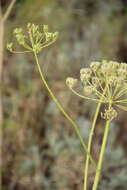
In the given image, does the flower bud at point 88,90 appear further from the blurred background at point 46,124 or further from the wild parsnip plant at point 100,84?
the blurred background at point 46,124

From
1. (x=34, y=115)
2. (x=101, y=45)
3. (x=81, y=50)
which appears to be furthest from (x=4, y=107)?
(x=101, y=45)

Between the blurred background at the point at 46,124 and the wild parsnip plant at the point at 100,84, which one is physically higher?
the wild parsnip plant at the point at 100,84

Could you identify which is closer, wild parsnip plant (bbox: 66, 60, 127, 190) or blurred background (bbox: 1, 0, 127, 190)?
wild parsnip plant (bbox: 66, 60, 127, 190)

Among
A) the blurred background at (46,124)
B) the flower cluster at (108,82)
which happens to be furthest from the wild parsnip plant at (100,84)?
the blurred background at (46,124)

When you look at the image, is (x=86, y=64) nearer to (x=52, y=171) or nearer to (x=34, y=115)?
(x=34, y=115)

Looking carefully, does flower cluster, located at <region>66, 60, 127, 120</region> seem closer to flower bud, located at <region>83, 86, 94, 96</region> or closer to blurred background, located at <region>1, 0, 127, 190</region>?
flower bud, located at <region>83, 86, 94, 96</region>

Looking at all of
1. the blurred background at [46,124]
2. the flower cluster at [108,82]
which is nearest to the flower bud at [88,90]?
the flower cluster at [108,82]

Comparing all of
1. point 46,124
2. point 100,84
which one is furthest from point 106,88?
point 46,124

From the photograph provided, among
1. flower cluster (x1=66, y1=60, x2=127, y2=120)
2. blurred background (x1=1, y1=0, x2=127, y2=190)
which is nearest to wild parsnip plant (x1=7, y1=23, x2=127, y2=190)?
flower cluster (x1=66, y1=60, x2=127, y2=120)

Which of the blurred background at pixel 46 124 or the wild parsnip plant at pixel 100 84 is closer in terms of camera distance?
the wild parsnip plant at pixel 100 84
